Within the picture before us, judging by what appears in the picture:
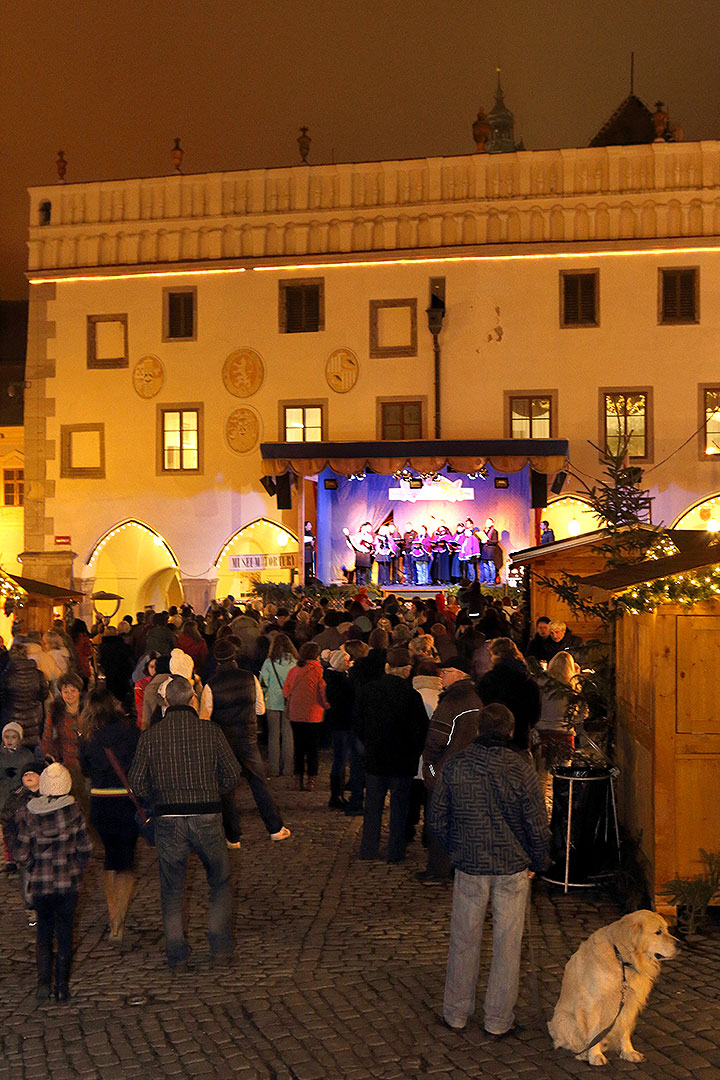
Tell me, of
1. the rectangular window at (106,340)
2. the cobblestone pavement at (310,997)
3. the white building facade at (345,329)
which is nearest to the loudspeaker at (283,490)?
the white building facade at (345,329)

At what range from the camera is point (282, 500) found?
1102 inches

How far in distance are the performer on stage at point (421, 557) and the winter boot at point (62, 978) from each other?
21.4m

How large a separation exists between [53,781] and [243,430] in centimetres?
2342

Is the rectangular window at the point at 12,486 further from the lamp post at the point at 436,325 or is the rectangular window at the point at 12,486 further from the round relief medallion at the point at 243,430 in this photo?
the lamp post at the point at 436,325

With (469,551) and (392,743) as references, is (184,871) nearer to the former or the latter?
(392,743)

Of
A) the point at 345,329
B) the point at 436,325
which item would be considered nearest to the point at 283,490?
the point at 345,329

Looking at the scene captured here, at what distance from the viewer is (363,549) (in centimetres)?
2897

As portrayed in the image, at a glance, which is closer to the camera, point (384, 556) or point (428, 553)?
point (428, 553)

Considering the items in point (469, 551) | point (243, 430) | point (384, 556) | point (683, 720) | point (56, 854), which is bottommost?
point (56, 854)

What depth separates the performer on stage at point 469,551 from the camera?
91.2ft

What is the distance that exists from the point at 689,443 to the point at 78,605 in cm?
1517

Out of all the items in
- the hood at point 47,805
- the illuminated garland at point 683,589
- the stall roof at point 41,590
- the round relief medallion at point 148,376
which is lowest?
the hood at point 47,805

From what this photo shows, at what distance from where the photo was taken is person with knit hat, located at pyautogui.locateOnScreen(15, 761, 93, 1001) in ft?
21.4

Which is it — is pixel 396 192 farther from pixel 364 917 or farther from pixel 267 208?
pixel 364 917
